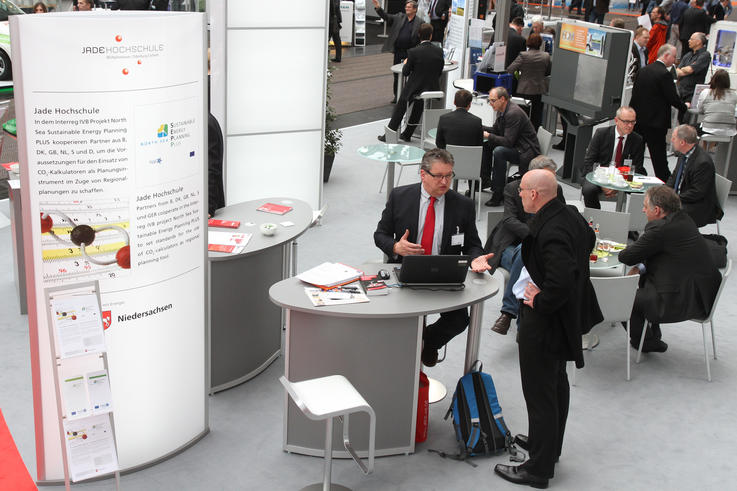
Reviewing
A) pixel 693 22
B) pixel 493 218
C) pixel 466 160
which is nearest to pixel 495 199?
pixel 466 160

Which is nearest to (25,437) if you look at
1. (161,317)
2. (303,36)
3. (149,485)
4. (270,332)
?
(149,485)

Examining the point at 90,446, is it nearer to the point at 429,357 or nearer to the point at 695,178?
the point at 429,357

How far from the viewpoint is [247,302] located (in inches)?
202

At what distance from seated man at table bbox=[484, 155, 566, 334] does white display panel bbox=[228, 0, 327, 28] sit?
2.54 m

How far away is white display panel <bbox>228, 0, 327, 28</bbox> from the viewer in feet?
23.0

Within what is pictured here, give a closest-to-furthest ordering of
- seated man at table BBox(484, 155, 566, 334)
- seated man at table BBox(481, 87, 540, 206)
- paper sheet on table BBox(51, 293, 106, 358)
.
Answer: paper sheet on table BBox(51, 293, 106, 358), seated man at table BBox(484, 155, 566, 334), seated man at table BBox(481, 87, 540, 206)

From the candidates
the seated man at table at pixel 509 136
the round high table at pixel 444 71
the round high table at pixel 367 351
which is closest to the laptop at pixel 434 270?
the round high table at pixel 367 351

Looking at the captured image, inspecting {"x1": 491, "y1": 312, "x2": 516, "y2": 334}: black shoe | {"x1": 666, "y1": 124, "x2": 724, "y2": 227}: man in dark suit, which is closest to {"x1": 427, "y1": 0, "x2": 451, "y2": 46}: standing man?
{"x1": 666, "y1": 124, "x2": 724, "y2": 227}: man in dark suit

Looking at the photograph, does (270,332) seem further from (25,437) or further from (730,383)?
(730,383)

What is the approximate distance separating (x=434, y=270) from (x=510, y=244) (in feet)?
6.20

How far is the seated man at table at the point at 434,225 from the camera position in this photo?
16.0ft

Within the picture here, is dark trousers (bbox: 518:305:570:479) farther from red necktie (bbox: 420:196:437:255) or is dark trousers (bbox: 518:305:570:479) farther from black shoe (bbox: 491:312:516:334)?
black shoe (bbox: 491:312:516:334)

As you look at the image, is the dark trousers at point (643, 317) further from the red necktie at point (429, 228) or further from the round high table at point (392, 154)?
the round high table at point (392, 154)

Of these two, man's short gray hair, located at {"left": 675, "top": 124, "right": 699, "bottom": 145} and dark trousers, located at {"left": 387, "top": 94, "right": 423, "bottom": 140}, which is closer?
man's short gray hair, located at {"left": 675, "top": 124, "right": 699, "bottom": 145}
